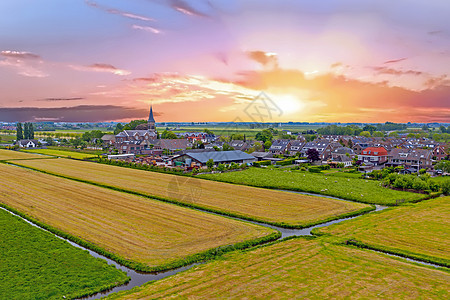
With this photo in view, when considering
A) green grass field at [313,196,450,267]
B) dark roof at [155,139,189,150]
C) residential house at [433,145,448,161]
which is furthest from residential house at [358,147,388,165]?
dark roof at [155,139,189,150]

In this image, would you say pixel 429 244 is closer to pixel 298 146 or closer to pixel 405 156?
pixel 405 156

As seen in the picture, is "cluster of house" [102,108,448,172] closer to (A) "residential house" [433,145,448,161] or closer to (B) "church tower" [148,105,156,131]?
(A) "residential house" [433,145,448,161]

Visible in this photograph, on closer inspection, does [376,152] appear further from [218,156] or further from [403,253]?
[403,253]

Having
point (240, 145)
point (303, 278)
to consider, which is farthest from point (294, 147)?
point (303, 278)

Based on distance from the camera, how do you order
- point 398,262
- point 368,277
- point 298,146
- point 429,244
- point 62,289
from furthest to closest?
1. point 298,146
2. point 429,244
3. point 398,262
4. point 368,277
5. point 62,289

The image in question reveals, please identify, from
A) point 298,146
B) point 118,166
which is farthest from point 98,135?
point 298,146

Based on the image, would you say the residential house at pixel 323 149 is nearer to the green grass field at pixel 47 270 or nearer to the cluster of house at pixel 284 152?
the cluster of house at pixel 284 152

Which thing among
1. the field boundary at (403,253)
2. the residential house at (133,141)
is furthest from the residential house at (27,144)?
the field boundary at (403,253)
